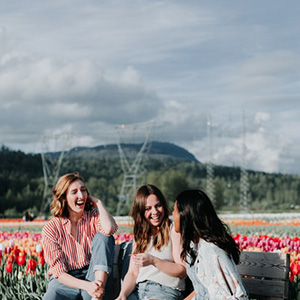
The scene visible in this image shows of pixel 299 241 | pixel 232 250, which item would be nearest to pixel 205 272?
pixel 232 250

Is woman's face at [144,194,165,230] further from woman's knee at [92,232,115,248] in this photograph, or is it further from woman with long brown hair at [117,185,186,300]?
woman's knee at [92,232,115,248]

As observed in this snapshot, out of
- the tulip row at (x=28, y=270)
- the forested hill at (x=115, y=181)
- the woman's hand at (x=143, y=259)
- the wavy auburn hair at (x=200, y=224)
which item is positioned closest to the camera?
the wavy auburn hair at (x=200, y=224)

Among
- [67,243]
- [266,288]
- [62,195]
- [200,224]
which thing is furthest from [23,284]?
[200,224]

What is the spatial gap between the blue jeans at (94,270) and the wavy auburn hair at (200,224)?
85 cm

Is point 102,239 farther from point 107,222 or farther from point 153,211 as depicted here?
point 153,211

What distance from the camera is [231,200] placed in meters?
73.5

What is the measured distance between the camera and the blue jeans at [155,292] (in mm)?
3977

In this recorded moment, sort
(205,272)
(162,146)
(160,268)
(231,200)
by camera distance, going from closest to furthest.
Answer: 1. (205,272)
2. (160,268)
3. (231,200)
4. (162,146)

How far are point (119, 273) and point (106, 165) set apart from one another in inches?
2788

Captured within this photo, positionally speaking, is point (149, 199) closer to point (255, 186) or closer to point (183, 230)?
point (183, 230)

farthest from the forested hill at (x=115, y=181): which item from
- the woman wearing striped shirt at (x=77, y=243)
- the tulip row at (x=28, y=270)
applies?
the woman wearing striped shirt at (x=77, y=243)

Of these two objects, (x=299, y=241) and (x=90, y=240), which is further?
(x=299, y=241)

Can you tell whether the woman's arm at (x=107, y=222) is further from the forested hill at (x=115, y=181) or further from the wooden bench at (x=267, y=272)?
the forested hill at (x=115, y=181)

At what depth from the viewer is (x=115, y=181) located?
64438 millimetres
